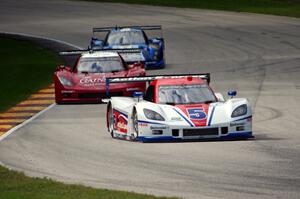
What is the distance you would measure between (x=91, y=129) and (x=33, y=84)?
34.0 ft

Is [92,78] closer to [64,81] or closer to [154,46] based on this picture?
[64,81]

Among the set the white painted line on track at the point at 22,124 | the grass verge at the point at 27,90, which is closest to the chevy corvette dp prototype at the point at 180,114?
the white painted line on track at the point at 22,124

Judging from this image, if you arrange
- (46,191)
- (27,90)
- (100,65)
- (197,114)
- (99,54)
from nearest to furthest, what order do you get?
1. (46,191)
2. (197,114)
3. (100,65)
4. (99,54)
5. (27,90)

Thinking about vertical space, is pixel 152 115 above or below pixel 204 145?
→ above

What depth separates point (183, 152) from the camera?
18.8m

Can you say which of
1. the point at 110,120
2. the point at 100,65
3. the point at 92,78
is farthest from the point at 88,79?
the point at 110,120

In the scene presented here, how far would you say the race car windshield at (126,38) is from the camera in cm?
3784

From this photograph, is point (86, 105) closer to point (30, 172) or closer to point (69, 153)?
point (69, 153)

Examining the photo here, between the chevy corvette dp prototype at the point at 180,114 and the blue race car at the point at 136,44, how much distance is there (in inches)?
585

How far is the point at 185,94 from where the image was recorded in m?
21.6

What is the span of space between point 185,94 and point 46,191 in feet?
23.5

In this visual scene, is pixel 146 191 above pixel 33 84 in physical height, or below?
above

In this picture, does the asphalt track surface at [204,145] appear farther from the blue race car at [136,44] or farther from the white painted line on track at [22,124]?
the blue race car at [136,44]

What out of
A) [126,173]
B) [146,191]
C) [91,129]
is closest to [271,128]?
[91,129]
